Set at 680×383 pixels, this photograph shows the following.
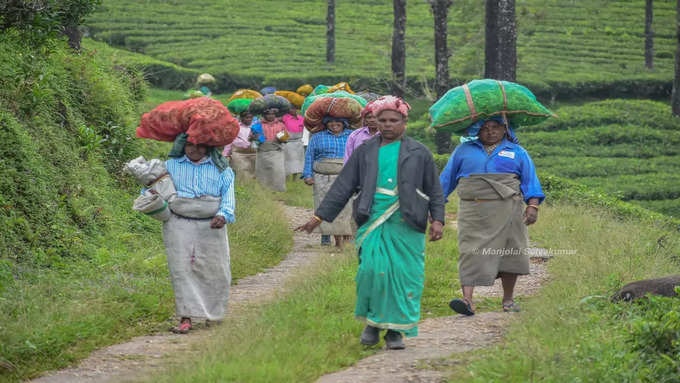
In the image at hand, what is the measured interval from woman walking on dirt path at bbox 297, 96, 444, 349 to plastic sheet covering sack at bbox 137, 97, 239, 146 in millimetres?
1182

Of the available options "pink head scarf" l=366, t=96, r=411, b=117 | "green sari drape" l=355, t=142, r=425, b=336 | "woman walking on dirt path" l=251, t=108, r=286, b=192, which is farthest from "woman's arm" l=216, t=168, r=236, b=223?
"woman walking on dirt path" l=251, t=108, r=286, b=192

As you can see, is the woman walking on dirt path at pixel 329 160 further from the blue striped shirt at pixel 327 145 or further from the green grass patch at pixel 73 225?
the green grass patch at pixel 73 225

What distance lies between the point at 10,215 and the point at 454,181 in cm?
385

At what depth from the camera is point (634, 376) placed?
4676 mm

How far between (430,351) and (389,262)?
0.67 metres

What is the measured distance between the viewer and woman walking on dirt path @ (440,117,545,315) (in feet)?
25.1

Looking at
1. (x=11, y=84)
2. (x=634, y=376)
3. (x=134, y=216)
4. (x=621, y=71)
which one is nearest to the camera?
(x=634, y=376)

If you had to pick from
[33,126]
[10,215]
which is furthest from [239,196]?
[10,215]

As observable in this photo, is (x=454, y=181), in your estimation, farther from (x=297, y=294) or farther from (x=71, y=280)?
(x=71, y=280)

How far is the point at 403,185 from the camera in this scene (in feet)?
21.4

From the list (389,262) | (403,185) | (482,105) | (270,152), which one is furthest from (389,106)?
(270,152)

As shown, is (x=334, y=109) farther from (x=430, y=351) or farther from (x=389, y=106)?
(x=430, y=351)

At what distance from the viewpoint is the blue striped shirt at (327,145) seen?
37.7 feet

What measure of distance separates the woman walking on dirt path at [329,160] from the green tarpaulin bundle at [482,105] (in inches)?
146
